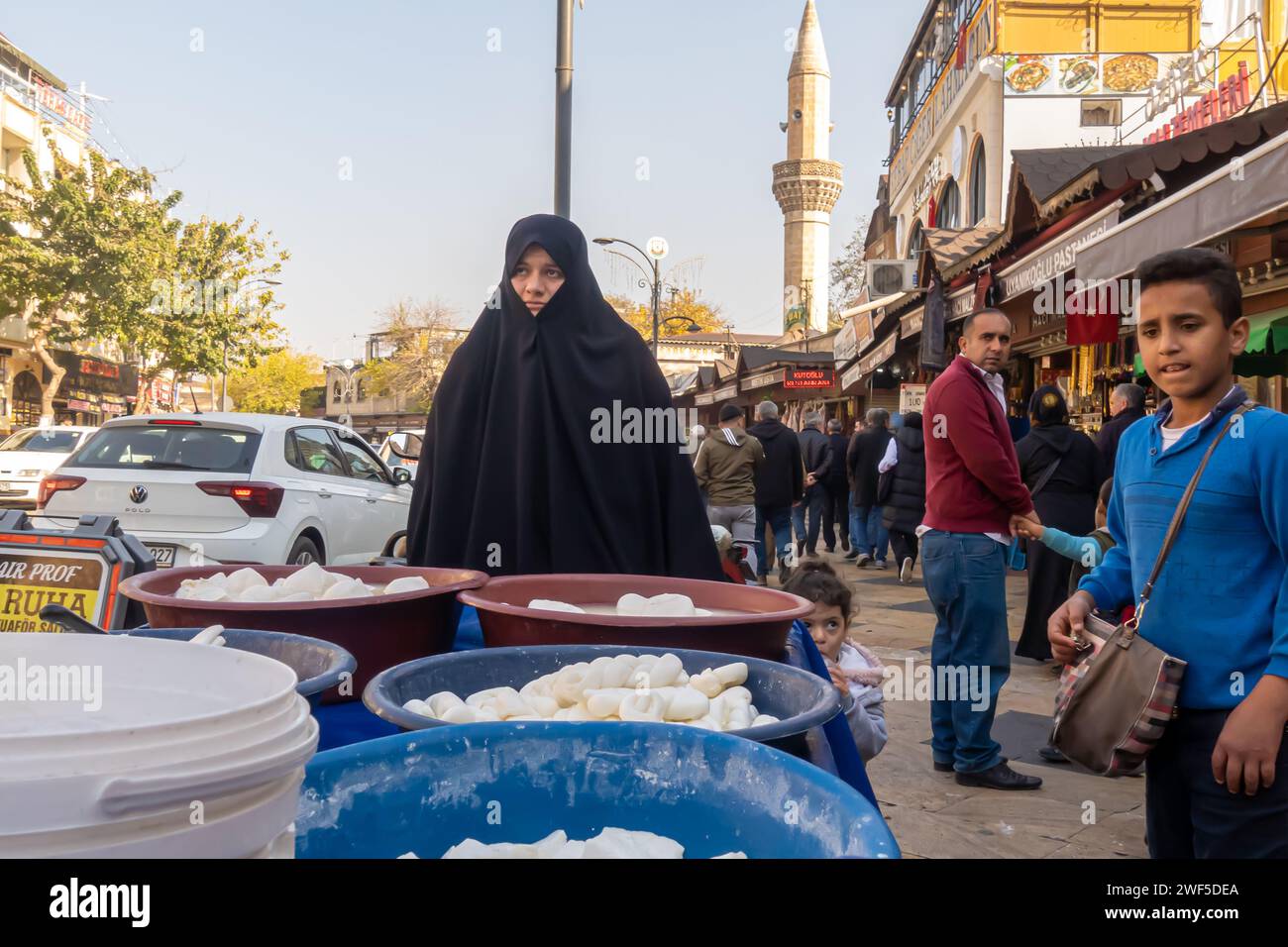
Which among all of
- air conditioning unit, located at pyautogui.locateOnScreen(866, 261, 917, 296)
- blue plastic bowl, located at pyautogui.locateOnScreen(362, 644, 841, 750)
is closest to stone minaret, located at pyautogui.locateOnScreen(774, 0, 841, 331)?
air conditioning unit, located at pyautogui.locateOnScreen(866, 261, 917, 296)

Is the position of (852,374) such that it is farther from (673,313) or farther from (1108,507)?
(673,313)

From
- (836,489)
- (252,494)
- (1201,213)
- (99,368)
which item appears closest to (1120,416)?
(1201,213)

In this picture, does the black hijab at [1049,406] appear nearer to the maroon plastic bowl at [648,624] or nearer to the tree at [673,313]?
the maroon plastic bowl at [648,624]

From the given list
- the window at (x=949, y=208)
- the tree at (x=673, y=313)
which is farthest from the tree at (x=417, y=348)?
the window at (x=949, y=208)

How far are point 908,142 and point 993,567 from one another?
3237 cm

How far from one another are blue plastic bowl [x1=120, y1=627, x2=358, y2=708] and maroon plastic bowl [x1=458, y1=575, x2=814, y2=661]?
302mm

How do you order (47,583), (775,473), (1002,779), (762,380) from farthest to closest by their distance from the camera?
(762,380), (775,473), (1002,779), (47,583)

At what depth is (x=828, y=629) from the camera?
322 centimetres

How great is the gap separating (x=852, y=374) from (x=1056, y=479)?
9548 mm

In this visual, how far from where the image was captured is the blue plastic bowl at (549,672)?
1.13 meters

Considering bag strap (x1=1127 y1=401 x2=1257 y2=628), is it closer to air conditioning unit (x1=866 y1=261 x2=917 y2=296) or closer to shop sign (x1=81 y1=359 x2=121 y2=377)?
air conditioning unit (x1=866 y1=261 x2=917 y2=296)

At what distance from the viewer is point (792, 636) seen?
2098mm

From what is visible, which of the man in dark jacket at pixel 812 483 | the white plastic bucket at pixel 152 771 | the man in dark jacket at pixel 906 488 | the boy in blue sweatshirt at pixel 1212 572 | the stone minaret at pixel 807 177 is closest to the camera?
the white plastic bucket at pixel 152 771
